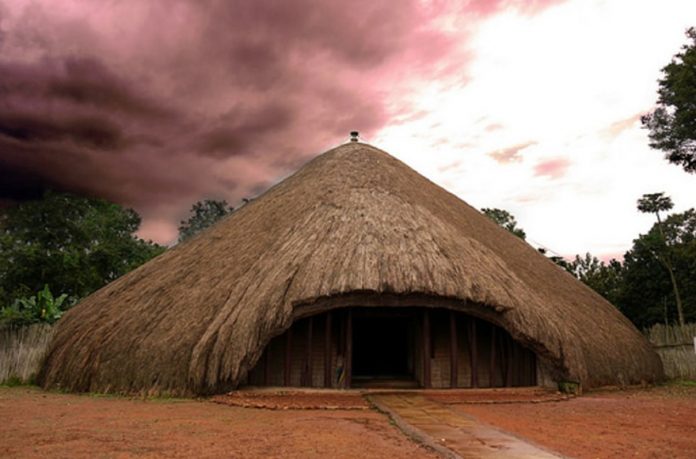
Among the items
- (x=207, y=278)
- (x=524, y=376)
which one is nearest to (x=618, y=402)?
(x=524, y=376)

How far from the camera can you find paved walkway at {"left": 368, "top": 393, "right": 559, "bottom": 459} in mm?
7172

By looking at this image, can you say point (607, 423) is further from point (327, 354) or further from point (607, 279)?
point (607, 279)

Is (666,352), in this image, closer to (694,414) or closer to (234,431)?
(694,414)

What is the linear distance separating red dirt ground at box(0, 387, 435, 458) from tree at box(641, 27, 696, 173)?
55.3 feet

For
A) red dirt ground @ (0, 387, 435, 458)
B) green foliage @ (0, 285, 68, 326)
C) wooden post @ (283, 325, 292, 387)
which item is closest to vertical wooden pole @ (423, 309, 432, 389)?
wooden post @ (283, 325, 292, 387)

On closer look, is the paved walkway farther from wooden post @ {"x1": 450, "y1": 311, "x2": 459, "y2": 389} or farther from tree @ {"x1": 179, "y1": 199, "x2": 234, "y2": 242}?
tree @ {"x1": 179, "y1": 199, "x2": 234, "y2": 242}

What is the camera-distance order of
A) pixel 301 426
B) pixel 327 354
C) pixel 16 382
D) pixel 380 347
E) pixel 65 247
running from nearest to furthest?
pixel 301 426
pixel 327 354
pixel 16 382
pixel 380 347
pixel 65 247

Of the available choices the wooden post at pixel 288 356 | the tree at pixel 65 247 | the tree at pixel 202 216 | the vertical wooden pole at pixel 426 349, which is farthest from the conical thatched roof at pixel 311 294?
the tree at pixel 202 216

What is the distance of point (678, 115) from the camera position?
67.3ft

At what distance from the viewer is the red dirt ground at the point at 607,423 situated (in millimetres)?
7758

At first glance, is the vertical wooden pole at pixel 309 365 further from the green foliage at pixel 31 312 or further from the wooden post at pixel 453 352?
the green foliage at pixel 31 312

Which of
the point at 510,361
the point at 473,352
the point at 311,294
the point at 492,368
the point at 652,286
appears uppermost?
the point at 652,286

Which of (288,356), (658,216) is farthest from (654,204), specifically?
(288,356)

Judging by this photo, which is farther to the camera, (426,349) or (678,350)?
(678,350)
